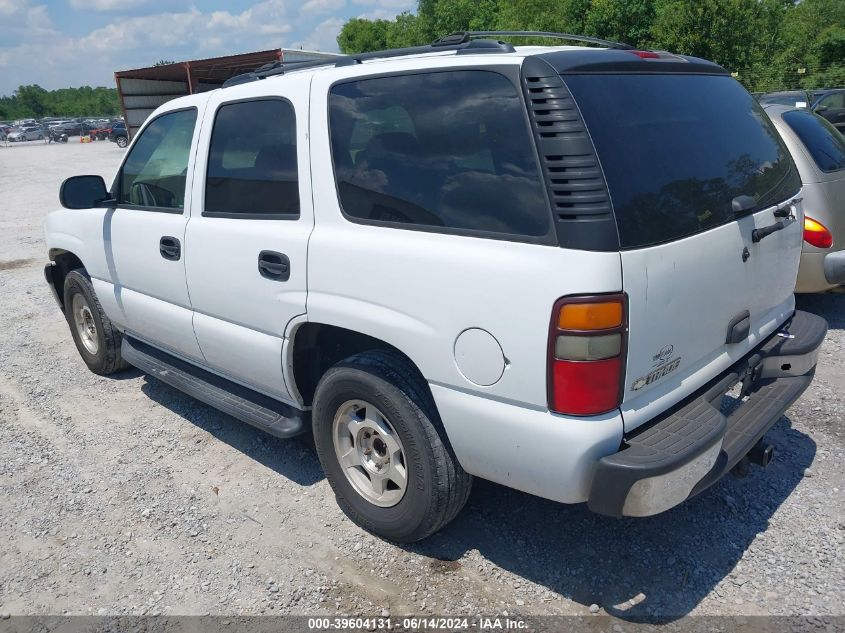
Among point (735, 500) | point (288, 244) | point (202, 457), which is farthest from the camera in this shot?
point (202, 457)

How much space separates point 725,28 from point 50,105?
11264 cm

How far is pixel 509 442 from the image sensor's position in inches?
95.9

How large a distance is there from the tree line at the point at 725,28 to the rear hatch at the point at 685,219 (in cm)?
2045

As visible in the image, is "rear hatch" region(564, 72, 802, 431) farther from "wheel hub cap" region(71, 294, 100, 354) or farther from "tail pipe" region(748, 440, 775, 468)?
"wheel hub cap" region(71, 294, 100, 354)

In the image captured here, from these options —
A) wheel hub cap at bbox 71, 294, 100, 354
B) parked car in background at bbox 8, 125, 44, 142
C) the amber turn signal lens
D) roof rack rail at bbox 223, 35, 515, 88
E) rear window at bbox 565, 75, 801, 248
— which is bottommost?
parked car in background at bbox 8, 125, 44, 142

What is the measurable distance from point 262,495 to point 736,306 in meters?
2.53

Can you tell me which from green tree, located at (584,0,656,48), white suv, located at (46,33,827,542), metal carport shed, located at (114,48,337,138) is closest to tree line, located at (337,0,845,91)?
green tree, located at (584,0,656,48)

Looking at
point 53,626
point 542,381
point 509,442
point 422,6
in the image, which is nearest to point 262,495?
point 53,626

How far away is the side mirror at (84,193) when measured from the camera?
4.39 meters

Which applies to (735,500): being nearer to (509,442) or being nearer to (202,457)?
(509,442)

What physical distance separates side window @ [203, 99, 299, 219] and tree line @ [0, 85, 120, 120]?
106654mm

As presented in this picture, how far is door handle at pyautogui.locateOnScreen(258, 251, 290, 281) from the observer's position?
10.3 feet

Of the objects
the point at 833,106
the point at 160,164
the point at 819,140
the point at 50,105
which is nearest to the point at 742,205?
the point at 160,164

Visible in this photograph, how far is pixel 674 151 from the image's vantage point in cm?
255
